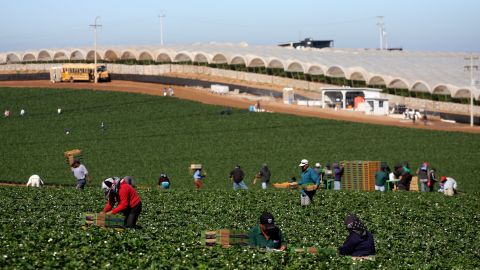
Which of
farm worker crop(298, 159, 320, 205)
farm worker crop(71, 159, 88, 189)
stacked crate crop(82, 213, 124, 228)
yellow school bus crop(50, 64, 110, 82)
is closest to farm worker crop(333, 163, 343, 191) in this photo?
farm worker crop(298, 159, 320, 205)

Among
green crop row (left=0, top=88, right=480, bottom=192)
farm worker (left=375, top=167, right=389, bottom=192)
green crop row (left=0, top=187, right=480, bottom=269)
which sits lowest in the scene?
green crop row (left=0, top=88, right=480, bottom=192)

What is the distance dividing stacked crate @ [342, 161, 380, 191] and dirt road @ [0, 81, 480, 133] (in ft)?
112

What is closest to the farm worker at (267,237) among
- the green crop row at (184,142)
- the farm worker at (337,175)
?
the farm worker at (337,175)

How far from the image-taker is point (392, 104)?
94.5 metres

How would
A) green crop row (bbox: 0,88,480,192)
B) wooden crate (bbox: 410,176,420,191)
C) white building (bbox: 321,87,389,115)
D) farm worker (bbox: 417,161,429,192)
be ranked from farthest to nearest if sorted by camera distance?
white building (bbox: 321,87,389,115), green crop row (bbox: 0,88,480,192), wooden crate (bbox: 410,176,420,191), farm worker (bbox: 417,161,429,192)

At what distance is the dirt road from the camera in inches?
3174

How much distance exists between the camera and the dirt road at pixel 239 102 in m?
80.6

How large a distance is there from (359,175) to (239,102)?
148 feet

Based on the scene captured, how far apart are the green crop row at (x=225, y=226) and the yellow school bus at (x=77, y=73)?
225ft

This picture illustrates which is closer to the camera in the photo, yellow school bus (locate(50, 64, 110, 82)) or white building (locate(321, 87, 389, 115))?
white building (locate(321, 87, 389, 115))

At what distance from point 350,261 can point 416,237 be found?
7.39 m

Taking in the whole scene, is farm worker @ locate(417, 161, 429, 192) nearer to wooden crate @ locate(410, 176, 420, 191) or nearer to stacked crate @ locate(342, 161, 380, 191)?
wooden crate @ locate(410, 176, 420, 191)

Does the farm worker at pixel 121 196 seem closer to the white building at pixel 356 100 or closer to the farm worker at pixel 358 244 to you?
the farm worker at pixel 358 244

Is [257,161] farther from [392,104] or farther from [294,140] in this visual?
[392,104]
